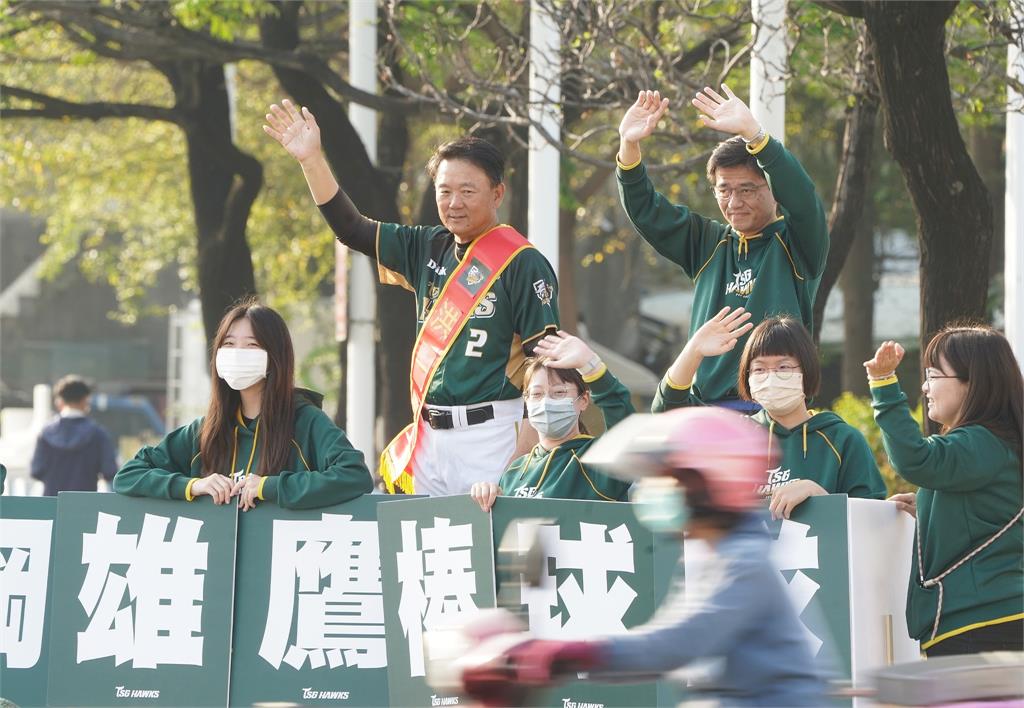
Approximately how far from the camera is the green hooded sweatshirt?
21.6ft

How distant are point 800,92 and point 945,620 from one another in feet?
44.5

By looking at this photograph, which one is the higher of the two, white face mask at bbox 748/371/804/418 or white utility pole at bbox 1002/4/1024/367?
white utility pole at bbox 1002/4/1024/367

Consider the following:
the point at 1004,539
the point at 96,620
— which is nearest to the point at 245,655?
the point at 96,620

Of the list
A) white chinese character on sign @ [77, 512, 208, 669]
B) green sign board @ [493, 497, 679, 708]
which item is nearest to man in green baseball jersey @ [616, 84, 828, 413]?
green sign board @ [493, 497, 679, 708]

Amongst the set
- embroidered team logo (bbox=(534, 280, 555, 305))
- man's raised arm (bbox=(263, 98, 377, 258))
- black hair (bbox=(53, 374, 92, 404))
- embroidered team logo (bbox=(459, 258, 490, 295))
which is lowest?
black hair (bbox=(53, 374, 92, 404))

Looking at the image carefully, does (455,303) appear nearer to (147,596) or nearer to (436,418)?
(436,418)

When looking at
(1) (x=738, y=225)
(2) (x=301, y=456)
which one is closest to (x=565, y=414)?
(1) (x=738, y=225)

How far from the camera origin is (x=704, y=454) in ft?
13.8

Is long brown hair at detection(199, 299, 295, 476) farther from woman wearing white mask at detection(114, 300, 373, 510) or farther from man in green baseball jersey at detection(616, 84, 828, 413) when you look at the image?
man in green baseball jersey at detection(616, 84, 828, 413)

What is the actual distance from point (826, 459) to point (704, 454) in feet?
8.21

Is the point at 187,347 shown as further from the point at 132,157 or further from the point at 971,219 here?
the point at 971,219

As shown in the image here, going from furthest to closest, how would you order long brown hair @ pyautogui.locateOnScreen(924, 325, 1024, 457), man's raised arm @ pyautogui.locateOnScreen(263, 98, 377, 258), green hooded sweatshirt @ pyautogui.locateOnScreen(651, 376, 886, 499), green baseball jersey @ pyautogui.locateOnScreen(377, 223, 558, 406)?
Result: man's raised arm @ pyautogui.locateOnScreen(263, 98, 377, 258) < green baseball jersey @ pyautogui.locateOnScreen(377, 223, 558, 406) < green hooded sweatshirt @ pyautogui.locateOnScreen(651, 376, 886, 499) < long brown hair @ pyautogui.locateOnScreen(924, 325, 1024, 457)

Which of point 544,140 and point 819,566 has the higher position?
point 544,140

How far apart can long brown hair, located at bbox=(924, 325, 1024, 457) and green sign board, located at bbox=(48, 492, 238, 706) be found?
315cm
